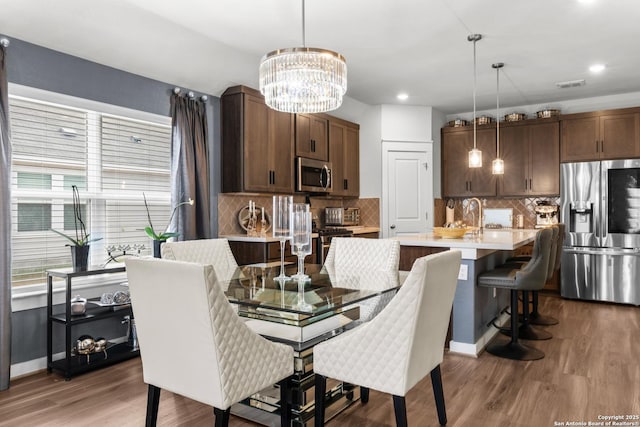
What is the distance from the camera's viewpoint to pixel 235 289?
2303 mm

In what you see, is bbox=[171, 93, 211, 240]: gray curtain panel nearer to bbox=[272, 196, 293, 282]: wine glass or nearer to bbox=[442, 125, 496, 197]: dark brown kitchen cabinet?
bbox=[272, 196, 293, 282]: wine glass

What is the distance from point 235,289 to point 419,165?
14.7ft

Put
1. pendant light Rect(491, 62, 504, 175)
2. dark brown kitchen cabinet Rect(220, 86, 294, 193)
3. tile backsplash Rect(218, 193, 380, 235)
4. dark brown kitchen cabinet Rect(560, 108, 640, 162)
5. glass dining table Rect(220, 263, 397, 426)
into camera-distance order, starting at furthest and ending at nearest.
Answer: dark brown kitchen cabinet Rect(560, 108, 640, 162) → pendant light Rect(491, 62, 504, 175) → tile backsplash Rect(218, 193, 380, 235) → dark brown kitchen cabinet Rect(220, 86, 294, 193) → glass dining table Rect(220, 263, 397, 426)

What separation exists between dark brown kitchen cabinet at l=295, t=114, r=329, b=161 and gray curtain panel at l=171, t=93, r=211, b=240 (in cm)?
116

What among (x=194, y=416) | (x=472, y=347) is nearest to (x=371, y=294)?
(x=194, y=416)

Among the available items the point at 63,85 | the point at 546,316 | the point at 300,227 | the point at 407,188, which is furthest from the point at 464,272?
the point at 63,85

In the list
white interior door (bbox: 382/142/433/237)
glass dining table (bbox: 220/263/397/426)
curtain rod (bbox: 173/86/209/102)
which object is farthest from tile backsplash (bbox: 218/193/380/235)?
glass dining table (bbox: 220/263/397/426)

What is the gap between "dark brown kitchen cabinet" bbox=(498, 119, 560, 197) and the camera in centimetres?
584

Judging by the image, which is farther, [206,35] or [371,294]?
[206,35]

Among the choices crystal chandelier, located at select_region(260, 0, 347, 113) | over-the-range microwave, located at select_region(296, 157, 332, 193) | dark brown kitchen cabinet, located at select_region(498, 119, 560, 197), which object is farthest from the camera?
dark brown kitchen cabinet, located at select_region(498, 119, 560, 197)

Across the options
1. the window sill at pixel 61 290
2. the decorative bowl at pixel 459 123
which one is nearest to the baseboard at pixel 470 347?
the window sill at pixel 61 290

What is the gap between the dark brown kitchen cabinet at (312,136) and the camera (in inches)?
195

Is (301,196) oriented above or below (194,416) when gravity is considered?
above

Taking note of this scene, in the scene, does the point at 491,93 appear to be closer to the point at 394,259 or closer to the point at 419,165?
the point at 419,165
